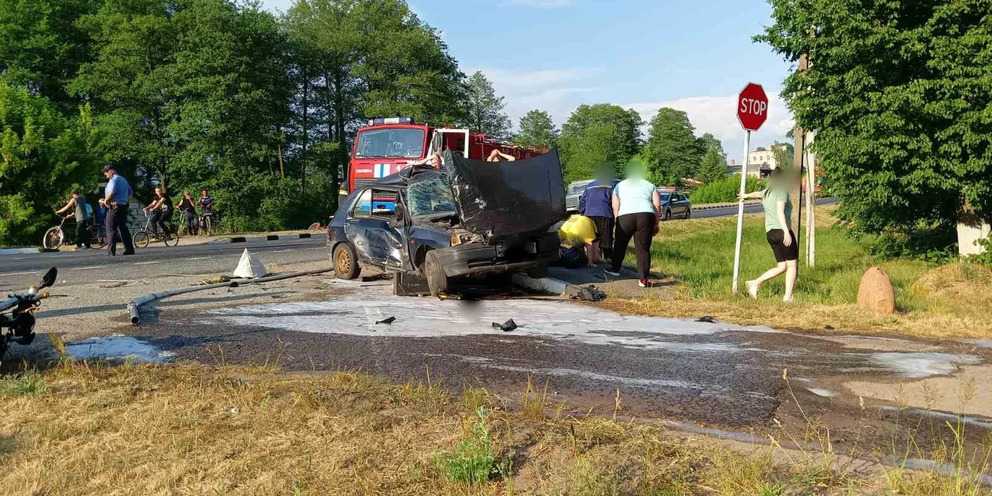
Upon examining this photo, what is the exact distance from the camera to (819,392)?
17.3ft

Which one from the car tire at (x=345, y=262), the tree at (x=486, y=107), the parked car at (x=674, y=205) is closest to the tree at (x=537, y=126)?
the tree at (x=486, y=107)

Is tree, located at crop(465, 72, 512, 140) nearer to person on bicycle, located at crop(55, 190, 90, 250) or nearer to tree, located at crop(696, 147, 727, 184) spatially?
tree, located at crop(696, 147, 727, 184)

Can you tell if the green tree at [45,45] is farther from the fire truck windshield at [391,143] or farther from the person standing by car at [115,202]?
the fire truck windshield at [391,143]

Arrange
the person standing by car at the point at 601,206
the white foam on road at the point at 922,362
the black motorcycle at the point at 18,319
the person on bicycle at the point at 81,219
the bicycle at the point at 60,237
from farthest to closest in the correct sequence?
the bicycle at the point at 60,237
the person on bicycle at the point at 81,219
the person standing by car at the point at 601,206
the white foam on road at the point at 922,362
the black motorcycle at the point at 18,319

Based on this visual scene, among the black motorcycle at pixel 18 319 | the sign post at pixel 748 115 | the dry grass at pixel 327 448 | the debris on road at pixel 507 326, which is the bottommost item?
the dry grass at pixel 327 448

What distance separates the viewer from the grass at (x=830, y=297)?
8.23 meters

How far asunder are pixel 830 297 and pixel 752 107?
2.88 metres

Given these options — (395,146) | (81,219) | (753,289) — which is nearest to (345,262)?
(753,289)

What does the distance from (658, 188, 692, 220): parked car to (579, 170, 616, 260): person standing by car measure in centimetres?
2597

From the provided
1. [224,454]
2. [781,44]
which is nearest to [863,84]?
[781,44]

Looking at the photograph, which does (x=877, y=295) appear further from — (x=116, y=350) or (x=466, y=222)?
(x=116, y=350)

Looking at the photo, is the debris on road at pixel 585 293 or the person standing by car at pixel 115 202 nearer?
the debris on road at pixel 585 293

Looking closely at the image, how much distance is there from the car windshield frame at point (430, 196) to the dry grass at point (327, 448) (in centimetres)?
565

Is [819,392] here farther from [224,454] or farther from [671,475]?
[224,454]
